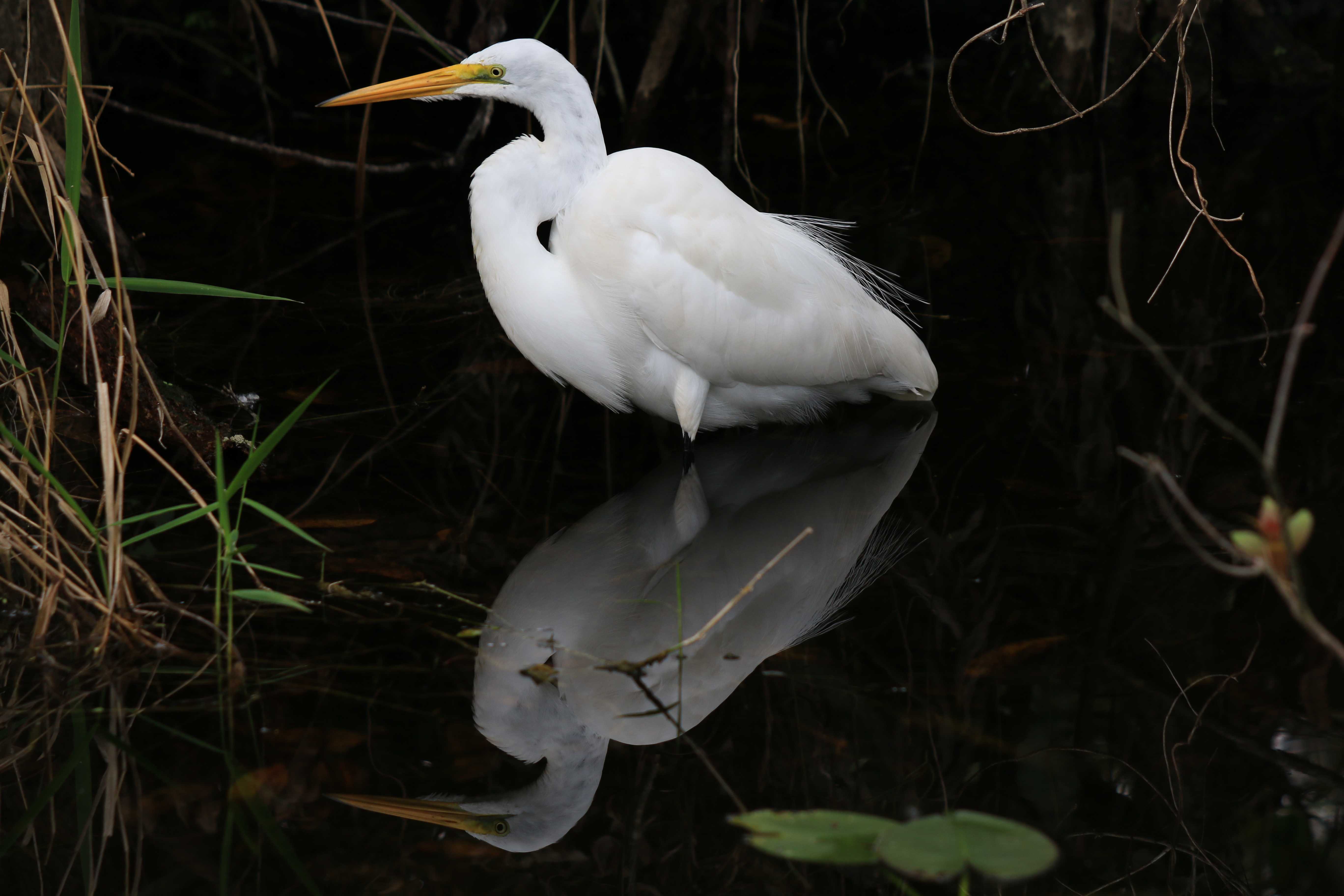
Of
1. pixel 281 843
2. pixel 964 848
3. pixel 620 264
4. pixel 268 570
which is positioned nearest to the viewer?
pixel 964 848

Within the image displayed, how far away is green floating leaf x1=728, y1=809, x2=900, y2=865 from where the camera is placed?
A: 1726 millimetres

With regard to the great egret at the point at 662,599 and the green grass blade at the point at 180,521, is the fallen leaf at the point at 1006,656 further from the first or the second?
the green grass blade at the point at 180,521

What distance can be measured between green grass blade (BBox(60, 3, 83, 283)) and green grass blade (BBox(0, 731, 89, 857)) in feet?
2.74

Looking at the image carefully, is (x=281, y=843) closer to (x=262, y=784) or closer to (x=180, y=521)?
(x=262, y=784)

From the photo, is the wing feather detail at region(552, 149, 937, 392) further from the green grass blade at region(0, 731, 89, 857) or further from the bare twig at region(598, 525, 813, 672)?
the green grass blade at region(0, 731, 89, 857)

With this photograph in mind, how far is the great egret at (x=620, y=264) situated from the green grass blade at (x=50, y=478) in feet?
4.03

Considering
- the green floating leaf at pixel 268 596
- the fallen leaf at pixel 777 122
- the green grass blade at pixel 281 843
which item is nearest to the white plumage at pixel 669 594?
the green grass blade at pixel 281 843

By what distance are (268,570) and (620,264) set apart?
1.22 metres

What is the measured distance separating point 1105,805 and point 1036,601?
2.34ft

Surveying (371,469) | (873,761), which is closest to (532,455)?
(371,469)

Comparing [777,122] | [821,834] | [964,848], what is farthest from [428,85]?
[777,122]

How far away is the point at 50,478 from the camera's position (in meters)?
2.16

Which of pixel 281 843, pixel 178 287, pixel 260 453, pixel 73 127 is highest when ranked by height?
pixel 73 127

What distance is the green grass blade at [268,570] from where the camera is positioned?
2332 millimetres
